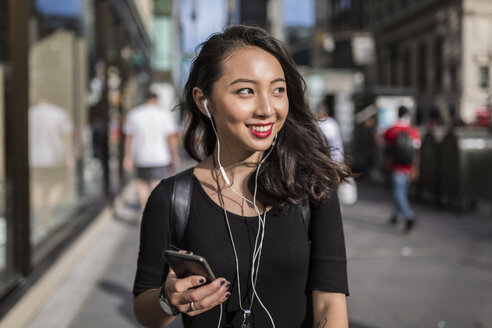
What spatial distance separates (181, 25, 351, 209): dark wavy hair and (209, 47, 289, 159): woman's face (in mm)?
46

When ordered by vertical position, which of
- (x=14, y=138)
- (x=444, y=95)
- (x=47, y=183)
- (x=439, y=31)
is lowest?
(x=47, y=183)

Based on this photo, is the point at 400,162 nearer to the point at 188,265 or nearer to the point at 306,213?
the point at 306,213

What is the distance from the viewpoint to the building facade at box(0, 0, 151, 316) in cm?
464

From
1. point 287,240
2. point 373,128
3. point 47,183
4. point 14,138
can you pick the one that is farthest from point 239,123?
point 373,128

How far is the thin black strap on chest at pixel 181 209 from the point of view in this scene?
1.89 m

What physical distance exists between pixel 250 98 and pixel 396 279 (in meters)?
4.36

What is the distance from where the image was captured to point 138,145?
8.44 m

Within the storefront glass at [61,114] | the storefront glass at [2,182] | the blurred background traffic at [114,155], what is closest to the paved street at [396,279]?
the blurred background traffic at [114,155]

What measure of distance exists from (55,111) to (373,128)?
10609 millimetres

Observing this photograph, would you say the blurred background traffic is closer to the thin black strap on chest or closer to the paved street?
the paved street

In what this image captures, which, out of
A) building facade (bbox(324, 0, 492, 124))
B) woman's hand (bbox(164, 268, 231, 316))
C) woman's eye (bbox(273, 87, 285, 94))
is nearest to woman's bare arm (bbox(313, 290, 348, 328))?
woman's hand (bbox(164, 268, 231, 316))

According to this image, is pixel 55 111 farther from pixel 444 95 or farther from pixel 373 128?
pixel 444 95

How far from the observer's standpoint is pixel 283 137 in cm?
212

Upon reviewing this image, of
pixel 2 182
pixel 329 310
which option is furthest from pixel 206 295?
pixel 2 182
